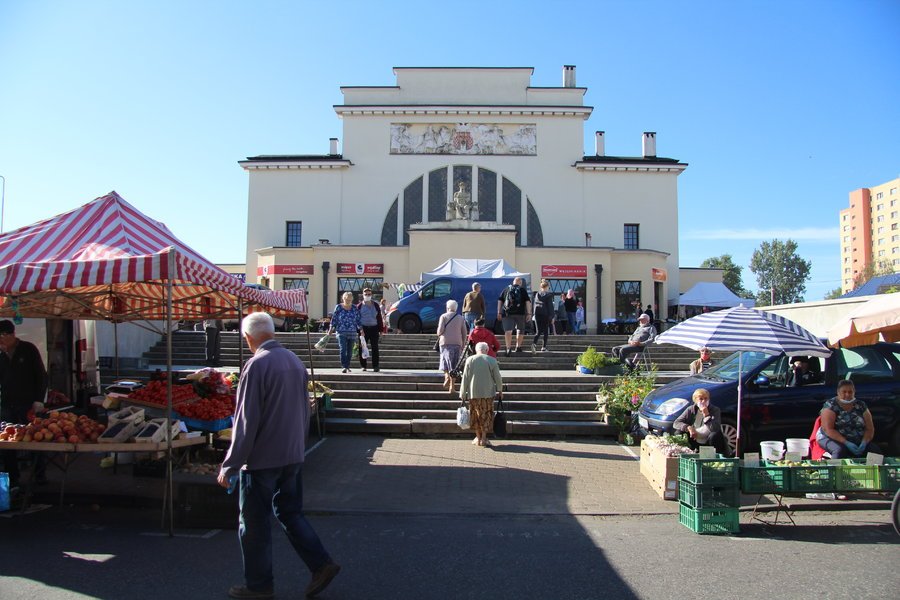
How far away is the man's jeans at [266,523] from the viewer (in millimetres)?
4367

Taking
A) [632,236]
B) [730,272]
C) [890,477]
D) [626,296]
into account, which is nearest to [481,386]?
[890,477]

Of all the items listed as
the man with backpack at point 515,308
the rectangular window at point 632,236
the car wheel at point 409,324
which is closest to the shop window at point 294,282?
the car wheel at point 409,324

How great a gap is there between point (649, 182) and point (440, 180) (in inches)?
489

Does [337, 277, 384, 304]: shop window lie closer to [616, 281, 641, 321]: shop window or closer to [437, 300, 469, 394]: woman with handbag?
[616, 281, 641, 321]: shop window

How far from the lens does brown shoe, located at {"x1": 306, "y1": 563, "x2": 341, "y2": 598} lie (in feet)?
14.5

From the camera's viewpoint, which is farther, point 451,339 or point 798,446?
point 451,339

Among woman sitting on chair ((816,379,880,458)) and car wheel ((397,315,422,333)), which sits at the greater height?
car wheel ((397,315,422,333))

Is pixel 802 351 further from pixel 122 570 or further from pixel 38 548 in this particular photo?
pixel 38 548

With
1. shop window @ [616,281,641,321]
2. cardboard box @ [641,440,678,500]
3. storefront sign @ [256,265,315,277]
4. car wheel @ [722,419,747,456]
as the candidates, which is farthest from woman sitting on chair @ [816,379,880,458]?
storefront sign @ [256,265,315,277]

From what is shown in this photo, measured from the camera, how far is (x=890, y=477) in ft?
21.4

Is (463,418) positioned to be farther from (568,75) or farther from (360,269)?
(568,75)

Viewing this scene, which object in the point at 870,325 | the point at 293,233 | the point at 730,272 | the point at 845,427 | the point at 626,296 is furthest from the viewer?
the point at 730,272

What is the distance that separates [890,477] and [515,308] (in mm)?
9933

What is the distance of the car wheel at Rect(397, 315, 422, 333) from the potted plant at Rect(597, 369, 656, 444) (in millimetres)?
9965
